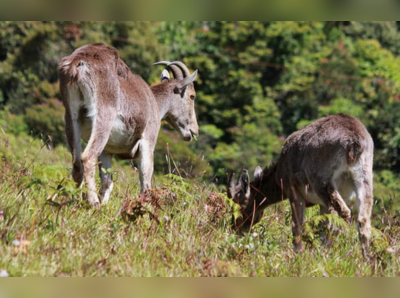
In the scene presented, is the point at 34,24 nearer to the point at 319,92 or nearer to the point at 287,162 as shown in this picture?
the point at 319,92

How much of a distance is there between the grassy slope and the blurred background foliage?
969 centimetres

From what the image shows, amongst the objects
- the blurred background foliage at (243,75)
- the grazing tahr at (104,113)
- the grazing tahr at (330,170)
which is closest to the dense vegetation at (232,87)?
the blurred background foliage at (243,75)

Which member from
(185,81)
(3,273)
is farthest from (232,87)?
(3,273)

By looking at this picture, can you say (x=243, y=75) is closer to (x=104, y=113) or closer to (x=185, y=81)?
(x=185, y=81)

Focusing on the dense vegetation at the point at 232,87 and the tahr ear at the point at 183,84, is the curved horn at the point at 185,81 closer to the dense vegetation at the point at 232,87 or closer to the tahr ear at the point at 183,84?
the tahr ear at the point at 183,84

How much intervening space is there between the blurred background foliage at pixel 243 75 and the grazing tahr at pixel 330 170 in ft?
26.4

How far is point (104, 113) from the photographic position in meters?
7.30

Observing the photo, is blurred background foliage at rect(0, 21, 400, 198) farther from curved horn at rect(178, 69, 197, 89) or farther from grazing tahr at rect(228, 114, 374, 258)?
grazing tahr at rect(228, 114, 374, 258)

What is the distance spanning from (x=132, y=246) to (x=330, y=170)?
2.71 metres

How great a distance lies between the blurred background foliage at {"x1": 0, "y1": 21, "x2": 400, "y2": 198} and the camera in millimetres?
18172

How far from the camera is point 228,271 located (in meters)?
5.27

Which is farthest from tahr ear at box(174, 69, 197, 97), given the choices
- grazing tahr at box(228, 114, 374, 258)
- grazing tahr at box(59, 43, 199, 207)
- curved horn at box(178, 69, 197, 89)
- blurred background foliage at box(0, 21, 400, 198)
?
blurred background foliage at box(0, 21, 400, 198)
